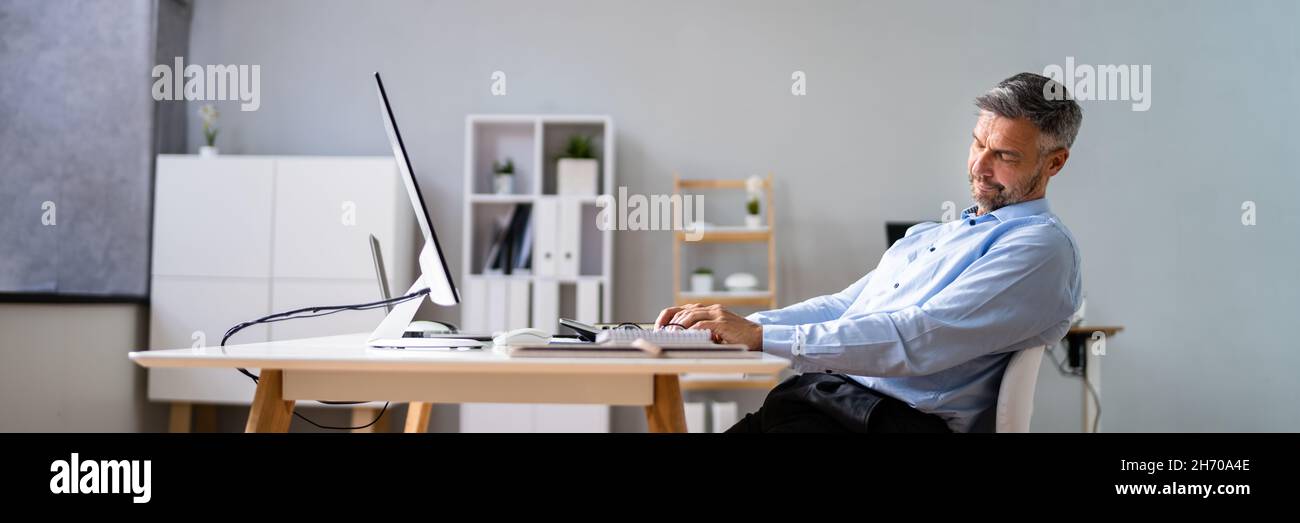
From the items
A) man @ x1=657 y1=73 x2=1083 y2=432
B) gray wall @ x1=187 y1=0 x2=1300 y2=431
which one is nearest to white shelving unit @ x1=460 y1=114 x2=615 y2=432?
gray wall @ x1=187 y1=0 x2=1300 y2=431

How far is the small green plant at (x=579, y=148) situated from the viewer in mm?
3865

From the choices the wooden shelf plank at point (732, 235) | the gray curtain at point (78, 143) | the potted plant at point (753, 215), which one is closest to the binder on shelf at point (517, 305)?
the wooden shelf plank at point (732, 235)

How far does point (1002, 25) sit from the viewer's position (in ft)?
13.6

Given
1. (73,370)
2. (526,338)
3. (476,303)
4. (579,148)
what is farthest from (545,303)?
(526,338)

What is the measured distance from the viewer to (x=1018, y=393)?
1503 millimetres

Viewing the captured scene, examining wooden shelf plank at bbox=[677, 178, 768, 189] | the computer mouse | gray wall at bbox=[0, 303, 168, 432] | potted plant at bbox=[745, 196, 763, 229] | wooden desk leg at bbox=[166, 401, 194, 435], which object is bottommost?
wooden desk leg at bbox=[166, 401, 194, 435]

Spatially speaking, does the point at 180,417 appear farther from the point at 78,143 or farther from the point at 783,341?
the point at 783,341

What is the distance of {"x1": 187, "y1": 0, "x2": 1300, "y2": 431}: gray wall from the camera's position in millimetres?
4102

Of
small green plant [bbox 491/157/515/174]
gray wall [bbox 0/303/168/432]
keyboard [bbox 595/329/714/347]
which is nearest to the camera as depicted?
keyboard [bbox 595/329/714/347]

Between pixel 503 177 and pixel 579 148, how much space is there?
36 cm

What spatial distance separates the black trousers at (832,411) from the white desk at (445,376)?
0.28 metres

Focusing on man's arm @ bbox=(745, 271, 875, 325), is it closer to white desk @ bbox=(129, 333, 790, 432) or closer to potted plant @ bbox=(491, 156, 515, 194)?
white desk @ bbox=(129, 333, 790, 432)

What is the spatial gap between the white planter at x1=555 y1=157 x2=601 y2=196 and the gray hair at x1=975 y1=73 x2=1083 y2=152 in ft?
7.50
